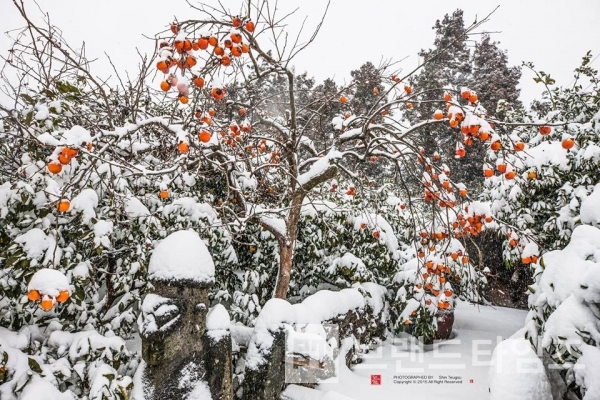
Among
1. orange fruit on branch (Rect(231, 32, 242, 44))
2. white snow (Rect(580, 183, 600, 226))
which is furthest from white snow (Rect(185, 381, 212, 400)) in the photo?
white snow (Rect(580, 183, 600, 226))

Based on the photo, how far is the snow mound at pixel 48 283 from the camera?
144 cm

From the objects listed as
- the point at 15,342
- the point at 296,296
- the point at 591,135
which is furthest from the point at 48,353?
the point at 591,135

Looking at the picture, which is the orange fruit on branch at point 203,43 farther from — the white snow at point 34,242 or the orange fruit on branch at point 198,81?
the white snow at point 34,242

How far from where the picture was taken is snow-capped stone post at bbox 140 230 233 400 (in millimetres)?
2055

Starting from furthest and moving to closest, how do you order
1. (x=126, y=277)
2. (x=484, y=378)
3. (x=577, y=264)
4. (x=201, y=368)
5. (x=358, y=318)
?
(x=358, y=318), (x=484, y=378), (x=126, y=277), (x=201, y=368), (x=577, y=264)

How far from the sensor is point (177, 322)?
2.12 metres

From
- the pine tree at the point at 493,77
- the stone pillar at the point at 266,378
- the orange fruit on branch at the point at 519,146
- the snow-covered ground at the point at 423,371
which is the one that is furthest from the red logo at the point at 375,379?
the pine tree at the point at 493,77

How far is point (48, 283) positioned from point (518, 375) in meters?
2.52

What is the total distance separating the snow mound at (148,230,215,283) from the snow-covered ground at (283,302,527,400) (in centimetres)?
146

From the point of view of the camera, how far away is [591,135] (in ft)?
14.0

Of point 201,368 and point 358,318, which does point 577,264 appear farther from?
point 358,318

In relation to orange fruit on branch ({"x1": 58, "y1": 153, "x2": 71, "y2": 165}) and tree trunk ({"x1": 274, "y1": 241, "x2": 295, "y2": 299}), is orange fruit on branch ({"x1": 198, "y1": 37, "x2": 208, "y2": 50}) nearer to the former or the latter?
orange fruit on branch ({"x1": 58, "y1": 153, "x2": 71, "y2": 165})

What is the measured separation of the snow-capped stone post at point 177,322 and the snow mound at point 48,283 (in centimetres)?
72

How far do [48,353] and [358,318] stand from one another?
3.46 metres
